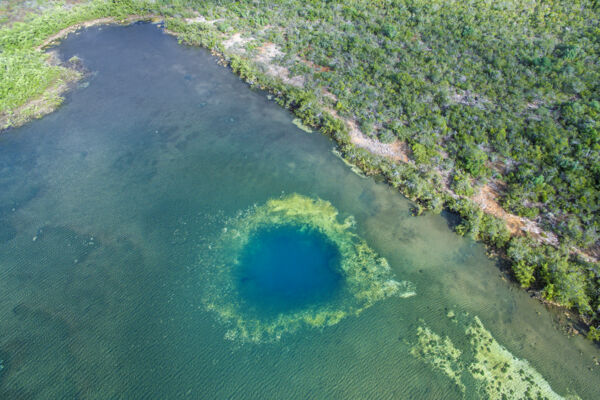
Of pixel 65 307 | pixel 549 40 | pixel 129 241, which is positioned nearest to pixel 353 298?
pixel 129 241

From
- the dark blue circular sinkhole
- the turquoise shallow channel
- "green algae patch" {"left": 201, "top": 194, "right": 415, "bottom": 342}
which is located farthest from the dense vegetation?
the dark blue circular sinkhole

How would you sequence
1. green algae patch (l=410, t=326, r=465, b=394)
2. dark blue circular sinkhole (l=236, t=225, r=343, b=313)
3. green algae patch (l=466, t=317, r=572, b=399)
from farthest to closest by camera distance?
dark blue circular sinkhole (l=236, t=225, r=343, b=313), green algae patch (l=410, t=326, r=465, b=394), green algae patch (l=466, t=317, r=572, b=399)

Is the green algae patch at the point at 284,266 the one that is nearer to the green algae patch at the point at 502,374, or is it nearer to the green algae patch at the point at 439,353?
the green algae patch at the point at 439,353

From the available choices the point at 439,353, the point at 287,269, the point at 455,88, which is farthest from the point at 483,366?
the point at 455,88

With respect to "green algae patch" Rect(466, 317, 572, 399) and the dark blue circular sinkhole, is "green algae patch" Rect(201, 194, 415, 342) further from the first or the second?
"green algae patch" Rect(466, 317, 572, 399)

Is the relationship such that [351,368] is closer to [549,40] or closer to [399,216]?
[399,216]

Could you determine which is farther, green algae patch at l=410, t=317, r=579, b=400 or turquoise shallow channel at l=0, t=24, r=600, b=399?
turquoise shallow channel at l=0, t=24, r=600, b=399
